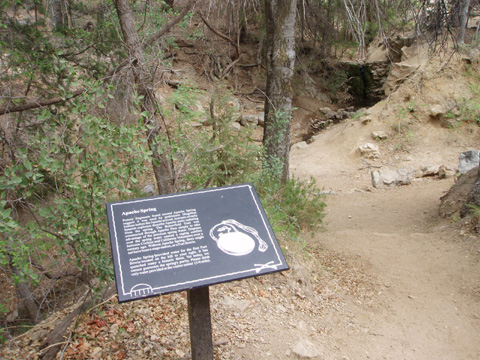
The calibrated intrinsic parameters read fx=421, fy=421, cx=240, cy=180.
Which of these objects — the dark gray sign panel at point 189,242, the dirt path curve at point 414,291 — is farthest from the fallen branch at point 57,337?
the dirt path curve at point 414,291

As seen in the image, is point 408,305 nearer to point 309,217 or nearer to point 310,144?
point 309,217

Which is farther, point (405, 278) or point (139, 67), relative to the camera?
point (405, 278)

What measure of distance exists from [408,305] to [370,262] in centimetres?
107

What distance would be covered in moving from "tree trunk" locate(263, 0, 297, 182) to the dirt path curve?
1.56m

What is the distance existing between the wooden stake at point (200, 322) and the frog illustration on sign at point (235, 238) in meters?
0.33

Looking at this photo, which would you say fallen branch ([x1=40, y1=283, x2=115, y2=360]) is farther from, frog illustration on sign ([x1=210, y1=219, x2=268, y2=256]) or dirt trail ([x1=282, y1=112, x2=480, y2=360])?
dirt trail ([x1=282, y1=112, x2=480, y2=360])

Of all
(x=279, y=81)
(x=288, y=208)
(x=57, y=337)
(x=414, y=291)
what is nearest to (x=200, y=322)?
(x=57, y=337)

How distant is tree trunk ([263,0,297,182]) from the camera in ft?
21.5

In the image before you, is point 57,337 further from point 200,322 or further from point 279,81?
point 279,81

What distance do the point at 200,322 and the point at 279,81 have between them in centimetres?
476

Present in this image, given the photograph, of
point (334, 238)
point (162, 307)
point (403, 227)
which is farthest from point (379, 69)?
point (162, 307)

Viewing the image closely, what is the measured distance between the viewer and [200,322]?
2.78 metres

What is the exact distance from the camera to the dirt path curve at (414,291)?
4133 millimetres

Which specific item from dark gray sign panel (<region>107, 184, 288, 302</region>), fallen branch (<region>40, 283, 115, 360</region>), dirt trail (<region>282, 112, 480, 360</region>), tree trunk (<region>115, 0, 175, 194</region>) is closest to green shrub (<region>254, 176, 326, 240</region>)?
dirt trail (<region>282, 112, 480, 360</region>)
